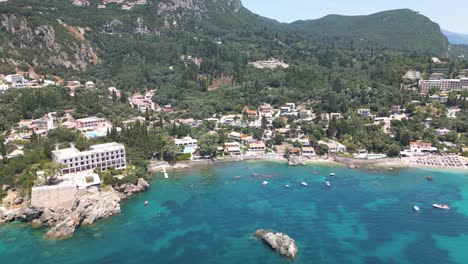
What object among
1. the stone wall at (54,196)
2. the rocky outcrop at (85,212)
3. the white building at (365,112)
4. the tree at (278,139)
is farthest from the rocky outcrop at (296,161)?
the stone wall at (54,196)

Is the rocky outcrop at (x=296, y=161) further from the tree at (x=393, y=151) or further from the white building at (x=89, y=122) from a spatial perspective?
the white building at (x=89, y=122)

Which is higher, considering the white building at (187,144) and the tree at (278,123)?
the tree at (278,123)

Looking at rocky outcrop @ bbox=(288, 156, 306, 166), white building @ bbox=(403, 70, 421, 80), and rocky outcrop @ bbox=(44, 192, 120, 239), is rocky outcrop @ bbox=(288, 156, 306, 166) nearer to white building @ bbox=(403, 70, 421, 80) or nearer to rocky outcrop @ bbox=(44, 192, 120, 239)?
rocky outcrop @ bbox=(44, 192, 120, 239)

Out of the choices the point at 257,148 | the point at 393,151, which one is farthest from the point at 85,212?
the point at 393,151

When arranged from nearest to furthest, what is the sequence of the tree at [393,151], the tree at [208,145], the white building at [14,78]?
the tree at [208,145], the tree at [393,151], the white building at [14,78]

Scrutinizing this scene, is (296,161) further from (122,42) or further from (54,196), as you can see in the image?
(122,42)

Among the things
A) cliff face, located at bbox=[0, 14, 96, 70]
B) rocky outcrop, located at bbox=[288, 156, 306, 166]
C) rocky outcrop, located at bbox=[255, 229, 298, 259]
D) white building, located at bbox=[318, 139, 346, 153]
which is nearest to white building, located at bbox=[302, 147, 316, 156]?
rocky outcrop, located at bbox=[288, 156, 306, 166]

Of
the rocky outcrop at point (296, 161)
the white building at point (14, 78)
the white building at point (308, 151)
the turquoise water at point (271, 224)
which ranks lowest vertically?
the turquoise water at point (271, 224)

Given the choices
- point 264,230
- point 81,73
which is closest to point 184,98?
point 81,73
